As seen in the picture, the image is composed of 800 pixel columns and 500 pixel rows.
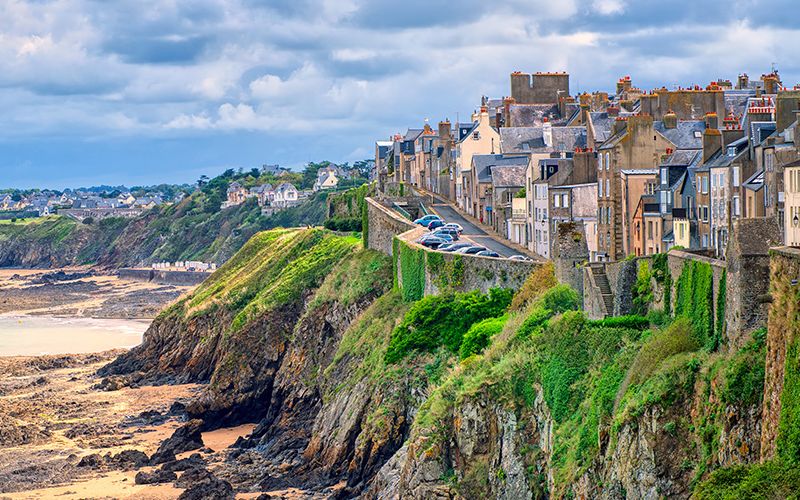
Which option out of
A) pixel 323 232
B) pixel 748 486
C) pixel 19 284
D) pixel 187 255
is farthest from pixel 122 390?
pixel 187 255

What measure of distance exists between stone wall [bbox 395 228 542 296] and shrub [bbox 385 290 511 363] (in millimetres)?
480

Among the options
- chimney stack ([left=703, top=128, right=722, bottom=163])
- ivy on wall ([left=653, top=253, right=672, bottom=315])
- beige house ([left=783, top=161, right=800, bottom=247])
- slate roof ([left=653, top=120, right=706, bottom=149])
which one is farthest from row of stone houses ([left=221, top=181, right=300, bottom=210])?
ivy on wall ([left=653, top=253, right=672, bottom=315])

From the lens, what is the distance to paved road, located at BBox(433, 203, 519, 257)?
200 feet

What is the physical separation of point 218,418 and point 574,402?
30.0 m

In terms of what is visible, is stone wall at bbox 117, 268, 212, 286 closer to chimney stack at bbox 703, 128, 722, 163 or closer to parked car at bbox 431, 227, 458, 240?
parked car at bbox 431, 227, 458, 240

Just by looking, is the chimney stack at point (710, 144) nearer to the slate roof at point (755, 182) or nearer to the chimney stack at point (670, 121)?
the slate roof at point (755, 182)

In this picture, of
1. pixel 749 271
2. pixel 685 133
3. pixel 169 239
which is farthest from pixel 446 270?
pixel 169 239

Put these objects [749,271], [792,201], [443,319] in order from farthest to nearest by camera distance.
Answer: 1. [443,319]
2. [792,201]
3. [749,271]

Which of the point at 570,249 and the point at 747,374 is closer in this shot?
the point at 747,374

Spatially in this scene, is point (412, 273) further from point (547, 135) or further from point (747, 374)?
point (747, 374)

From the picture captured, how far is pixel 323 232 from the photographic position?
82.1 metres

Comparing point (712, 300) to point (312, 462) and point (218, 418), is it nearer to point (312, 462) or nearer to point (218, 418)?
point (312, 462)

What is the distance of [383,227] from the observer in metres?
67.9

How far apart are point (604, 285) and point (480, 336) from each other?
7.71 m
